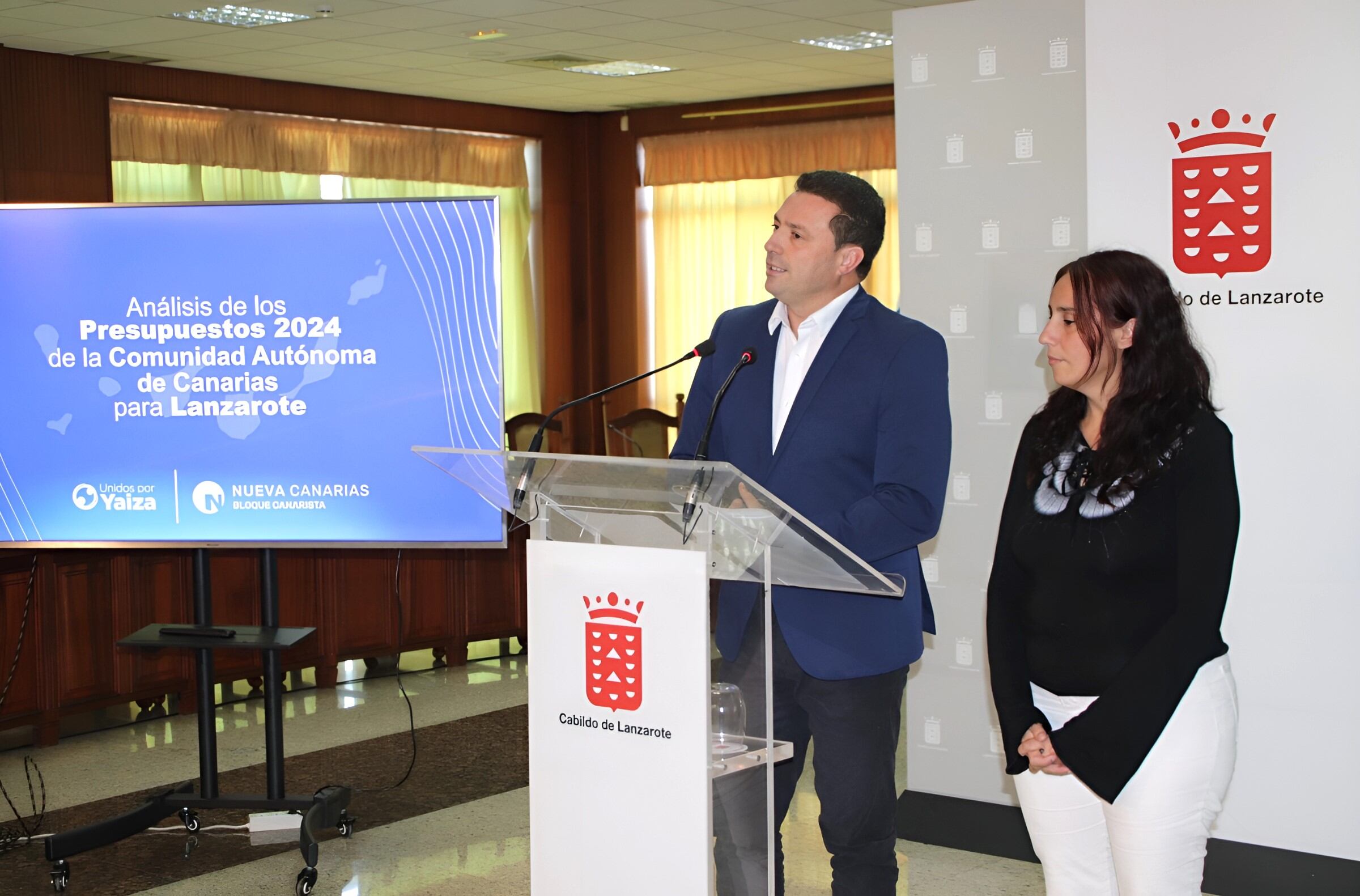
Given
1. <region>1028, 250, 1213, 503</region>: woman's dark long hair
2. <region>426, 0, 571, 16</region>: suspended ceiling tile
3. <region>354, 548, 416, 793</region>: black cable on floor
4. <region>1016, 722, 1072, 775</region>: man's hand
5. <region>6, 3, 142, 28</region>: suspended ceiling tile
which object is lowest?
<region>354, 548, 416, 793</region>: black cable on floor

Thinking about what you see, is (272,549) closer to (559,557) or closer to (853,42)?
(559,557)

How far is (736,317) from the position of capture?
9.32ft

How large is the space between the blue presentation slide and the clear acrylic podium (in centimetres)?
171

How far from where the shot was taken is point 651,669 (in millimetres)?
2145

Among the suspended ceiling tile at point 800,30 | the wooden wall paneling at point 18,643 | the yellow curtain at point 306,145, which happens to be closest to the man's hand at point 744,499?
the wooden wall paneling at point 18,643

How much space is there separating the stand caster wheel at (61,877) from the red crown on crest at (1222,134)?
372 centimetres

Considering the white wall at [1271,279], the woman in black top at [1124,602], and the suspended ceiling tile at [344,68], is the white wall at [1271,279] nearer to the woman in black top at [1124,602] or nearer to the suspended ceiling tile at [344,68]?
the woman in black top at [1124,602]

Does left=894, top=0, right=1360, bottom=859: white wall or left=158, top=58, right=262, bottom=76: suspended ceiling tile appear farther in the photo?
left=158, top=58, right=262, bottom=76: suspended ceiling tile

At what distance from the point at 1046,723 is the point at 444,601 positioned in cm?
519

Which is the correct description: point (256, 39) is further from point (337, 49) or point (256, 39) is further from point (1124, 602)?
point (1124, 602)

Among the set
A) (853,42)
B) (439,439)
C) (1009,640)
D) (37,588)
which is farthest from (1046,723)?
(853,42)

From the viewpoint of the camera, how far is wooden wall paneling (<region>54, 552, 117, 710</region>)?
19.3 feet

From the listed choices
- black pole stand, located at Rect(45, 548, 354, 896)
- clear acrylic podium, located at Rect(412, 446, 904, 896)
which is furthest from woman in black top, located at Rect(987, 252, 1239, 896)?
black pole stand, located at Rect(45, 548, 354, 896)

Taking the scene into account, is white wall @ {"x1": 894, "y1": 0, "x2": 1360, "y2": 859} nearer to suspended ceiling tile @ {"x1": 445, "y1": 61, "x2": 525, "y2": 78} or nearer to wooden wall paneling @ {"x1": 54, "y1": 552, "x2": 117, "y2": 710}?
wooden wall paneling @ {"x1": 54, "y1": 552, "x2": 117, "y2": 710}
